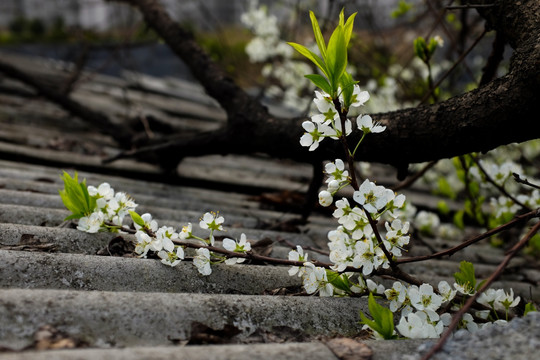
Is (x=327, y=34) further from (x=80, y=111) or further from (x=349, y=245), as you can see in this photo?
(x=349, y=245)

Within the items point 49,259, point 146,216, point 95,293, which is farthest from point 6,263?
point 146,216

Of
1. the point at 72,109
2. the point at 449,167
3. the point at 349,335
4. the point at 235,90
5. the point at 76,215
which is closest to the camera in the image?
the point at 349,335

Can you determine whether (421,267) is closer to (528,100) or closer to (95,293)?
(528,100)

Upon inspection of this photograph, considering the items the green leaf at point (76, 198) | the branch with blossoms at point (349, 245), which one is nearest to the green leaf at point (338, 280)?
the branch with blossoms at point (349, 245)

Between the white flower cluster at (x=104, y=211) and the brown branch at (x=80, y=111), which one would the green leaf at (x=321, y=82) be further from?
the brown branch at (x=80, y=111)

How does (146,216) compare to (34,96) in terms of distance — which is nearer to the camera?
(146,216)

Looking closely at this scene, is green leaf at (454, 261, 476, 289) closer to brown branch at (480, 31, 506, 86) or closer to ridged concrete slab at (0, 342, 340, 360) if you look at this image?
ridged concrete slab at (0, 342, 340, 360)
